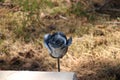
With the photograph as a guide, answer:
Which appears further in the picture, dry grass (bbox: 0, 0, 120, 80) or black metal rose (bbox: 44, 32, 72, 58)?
dry grass (bbox: 0, 0, 120, 80)

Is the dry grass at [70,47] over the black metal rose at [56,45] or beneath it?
beneath

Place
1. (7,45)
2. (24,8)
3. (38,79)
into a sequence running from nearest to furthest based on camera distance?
(38,79) < (7,45) < (24,8)

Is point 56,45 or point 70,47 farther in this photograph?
point 70,47

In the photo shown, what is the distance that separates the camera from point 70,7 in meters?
3.15

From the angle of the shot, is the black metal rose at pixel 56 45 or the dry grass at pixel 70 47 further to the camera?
the dry grass at pixel 70 47

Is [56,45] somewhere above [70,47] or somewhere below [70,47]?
above

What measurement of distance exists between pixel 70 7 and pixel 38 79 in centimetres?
165

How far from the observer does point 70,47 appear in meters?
2.54

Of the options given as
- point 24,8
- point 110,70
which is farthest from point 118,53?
point 24,8

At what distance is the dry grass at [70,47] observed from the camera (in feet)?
7.66

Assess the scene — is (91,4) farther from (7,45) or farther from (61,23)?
(7,45)

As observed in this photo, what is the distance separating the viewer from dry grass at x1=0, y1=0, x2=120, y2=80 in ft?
7.66

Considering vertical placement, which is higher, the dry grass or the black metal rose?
the black metal rose

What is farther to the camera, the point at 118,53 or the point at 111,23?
the point at 111,23
